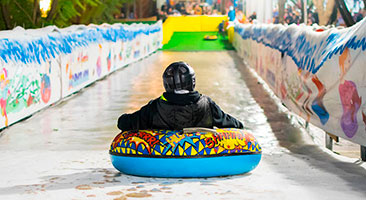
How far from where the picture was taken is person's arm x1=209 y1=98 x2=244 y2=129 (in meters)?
6.15

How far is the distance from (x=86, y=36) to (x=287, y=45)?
6.30m

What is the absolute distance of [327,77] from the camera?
7.99 metres

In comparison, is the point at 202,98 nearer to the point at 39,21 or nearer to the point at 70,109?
the point at 70,109

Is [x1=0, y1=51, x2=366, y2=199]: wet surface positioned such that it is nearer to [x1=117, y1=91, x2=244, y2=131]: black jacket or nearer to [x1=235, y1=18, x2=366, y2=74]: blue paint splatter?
[x1=117, y1=91, x2=244, y2=131]: black jacket

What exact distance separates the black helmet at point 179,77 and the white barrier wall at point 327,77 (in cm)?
180

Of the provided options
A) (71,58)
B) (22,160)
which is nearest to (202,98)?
(22,160)

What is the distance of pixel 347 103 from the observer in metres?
7.12

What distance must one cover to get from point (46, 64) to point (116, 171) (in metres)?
Answer: 5.94

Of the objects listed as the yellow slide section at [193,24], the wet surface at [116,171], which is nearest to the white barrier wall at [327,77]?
the wet surface at [116,171]

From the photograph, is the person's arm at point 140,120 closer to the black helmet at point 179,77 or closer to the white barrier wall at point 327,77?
the black helmet at point 179,77

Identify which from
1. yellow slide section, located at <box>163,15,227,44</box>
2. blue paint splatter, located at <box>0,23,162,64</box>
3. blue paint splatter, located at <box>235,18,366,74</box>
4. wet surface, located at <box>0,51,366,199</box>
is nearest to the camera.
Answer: wet surface, located at <box>0,51,366,199</box>

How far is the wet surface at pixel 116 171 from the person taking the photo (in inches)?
217

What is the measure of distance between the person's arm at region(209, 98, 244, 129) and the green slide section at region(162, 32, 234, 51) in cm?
2873

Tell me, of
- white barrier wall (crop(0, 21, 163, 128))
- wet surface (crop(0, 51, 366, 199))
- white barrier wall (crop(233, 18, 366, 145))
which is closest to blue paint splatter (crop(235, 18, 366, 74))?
white barrier wall (crop(233, 18, 366, 145))
